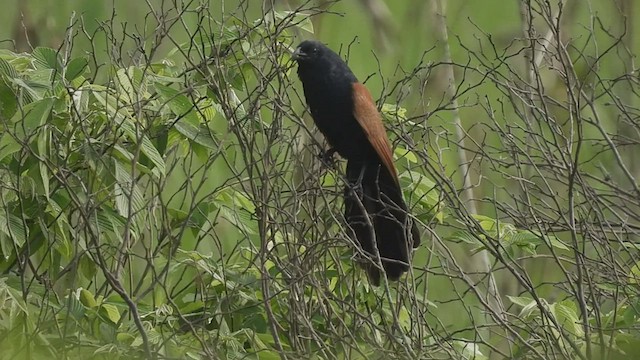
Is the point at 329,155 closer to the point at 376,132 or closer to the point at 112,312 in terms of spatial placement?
the point at 376,132

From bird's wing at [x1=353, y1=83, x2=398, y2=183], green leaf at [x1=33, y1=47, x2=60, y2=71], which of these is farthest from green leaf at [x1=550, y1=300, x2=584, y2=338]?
green leaf at [x1=33, y1=47, x2=60, y2=71]

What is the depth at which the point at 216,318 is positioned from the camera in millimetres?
3025

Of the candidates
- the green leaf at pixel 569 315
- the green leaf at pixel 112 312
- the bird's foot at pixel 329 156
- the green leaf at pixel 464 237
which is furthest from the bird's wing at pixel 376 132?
the green leaf at pixel 112 312

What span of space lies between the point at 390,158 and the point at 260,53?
1.85 feet

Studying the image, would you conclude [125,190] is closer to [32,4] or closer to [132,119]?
[132,119]

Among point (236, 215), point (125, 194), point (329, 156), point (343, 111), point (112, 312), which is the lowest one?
point (112, 312)

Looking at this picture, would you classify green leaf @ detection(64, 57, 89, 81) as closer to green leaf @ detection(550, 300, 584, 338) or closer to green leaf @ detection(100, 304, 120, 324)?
green leaf @ detection(100, 304, 120, 324)

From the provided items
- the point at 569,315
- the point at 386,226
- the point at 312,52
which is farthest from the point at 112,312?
the point at 312,52

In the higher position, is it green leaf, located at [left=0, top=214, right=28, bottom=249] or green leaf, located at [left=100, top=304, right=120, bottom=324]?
green leaf, located at [left=0, top=214, right=28, bottom=249]

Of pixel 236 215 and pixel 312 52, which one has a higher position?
pixel 312 52

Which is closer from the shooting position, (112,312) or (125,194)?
(125,194)

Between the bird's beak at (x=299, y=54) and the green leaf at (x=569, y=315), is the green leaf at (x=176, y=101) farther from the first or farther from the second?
the green leaf at (x=569, y=315)

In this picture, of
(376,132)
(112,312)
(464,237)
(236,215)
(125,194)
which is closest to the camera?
(125,194)

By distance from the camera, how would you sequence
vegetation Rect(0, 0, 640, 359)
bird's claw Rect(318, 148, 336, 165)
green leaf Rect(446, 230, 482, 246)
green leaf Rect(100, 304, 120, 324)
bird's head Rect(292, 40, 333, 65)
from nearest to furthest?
vegetation Rect(0, 0, 640, 359) → green leaf Rect(100, 304, 120, 324) → green leaf Rect(446, 230, 482, 246) → bird's claw Rect(318, 148, 336, 165) → bird's head Rect(292, 40, 333, 65)
